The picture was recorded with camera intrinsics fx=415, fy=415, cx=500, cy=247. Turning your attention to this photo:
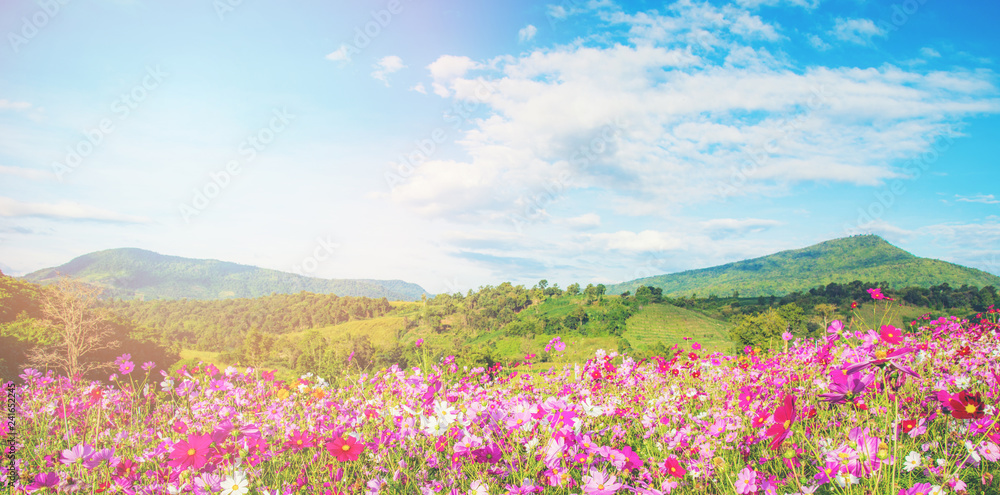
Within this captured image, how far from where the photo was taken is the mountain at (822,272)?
326ft

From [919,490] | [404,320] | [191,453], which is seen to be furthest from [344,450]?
[404,320]

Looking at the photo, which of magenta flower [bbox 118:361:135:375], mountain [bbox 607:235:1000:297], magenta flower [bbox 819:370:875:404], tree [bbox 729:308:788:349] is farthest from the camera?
mountain [bbox 607:235:1000:297]

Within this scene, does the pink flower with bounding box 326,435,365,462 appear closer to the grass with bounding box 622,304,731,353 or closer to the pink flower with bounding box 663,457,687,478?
the pink flower with bounding box 663,457,687,478

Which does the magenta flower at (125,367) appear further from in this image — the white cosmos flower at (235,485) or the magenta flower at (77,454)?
the white cosmos flower at (235,485)

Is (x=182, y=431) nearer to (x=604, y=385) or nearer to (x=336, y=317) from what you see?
(x=604, y=385)

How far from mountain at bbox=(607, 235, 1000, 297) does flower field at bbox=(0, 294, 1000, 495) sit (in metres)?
78.5

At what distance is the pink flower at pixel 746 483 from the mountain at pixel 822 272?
263ft

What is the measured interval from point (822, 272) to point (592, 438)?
510 ft

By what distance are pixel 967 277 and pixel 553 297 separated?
10140cm

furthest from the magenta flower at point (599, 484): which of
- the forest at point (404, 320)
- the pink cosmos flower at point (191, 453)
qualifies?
the forest at point (404, 320)

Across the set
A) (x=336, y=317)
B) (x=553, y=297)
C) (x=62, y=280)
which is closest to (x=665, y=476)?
(x=62, y=280)

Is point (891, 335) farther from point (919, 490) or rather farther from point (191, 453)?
point (191, 453)

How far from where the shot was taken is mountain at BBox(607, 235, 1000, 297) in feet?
326

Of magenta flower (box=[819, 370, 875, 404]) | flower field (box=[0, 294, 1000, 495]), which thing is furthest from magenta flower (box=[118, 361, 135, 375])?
magenta flower (box=[819, 370, 875, 404])
